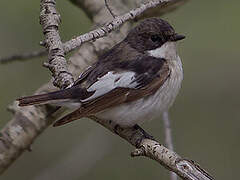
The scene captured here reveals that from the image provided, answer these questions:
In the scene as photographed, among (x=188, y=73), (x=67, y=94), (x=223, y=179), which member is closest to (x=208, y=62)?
(x=188, y=73)

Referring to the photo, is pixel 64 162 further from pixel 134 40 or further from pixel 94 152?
pixel 134 40

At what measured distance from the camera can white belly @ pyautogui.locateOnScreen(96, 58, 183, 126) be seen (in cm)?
447

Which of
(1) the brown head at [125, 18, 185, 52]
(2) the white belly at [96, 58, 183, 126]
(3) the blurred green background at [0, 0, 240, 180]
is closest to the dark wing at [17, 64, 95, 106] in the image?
(2) the white belly at [96, 58, 183, 126]

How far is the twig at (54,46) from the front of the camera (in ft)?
13.8

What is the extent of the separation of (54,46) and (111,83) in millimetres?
521

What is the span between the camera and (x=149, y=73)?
Answer: 4.63 meters

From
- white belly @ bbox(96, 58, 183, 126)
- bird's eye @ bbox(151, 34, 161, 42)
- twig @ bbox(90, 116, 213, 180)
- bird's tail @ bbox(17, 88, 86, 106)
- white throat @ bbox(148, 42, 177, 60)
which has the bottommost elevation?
twig @ bbox(90, 116, 213, 180)

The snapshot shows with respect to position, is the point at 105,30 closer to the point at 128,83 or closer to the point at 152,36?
the point at 128,83

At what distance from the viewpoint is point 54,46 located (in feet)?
13.8

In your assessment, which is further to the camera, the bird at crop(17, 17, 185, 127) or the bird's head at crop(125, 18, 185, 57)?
the bird's head at crop(125, 18, 185, 57)

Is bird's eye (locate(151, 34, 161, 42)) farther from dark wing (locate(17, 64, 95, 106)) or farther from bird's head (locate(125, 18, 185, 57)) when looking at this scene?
dark wing (locate(17, 64, 95, 106))

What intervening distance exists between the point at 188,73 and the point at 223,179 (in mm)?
1090

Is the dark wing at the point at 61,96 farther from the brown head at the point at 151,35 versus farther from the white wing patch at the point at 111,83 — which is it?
the brown head at the point at 151,35

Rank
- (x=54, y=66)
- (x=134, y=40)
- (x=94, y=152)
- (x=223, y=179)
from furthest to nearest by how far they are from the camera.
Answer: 1. (x=223, y=179)
2. (x=94, y=152)
3. (x=134, y=40)
4. (x=54, y=66)
